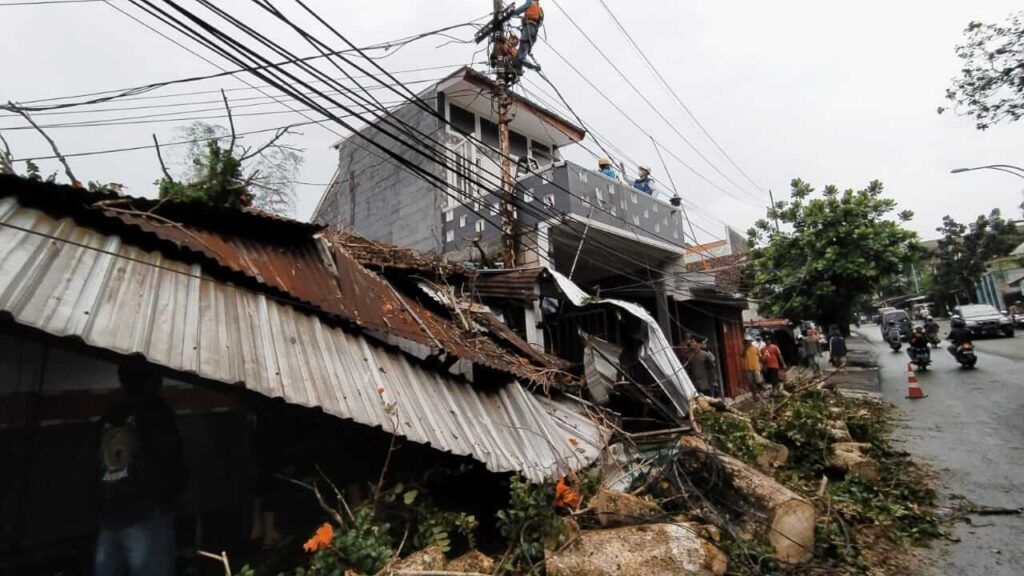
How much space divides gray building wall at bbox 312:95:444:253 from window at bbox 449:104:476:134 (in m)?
0.71

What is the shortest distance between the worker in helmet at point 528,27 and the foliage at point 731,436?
7.04 metres

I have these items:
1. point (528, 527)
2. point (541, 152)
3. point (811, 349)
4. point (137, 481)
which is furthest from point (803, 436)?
point (541, 152)

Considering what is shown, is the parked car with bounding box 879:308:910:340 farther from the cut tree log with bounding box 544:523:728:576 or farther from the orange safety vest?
the cut tree log with bounding box 544:523:728:576

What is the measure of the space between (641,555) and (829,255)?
15.5m

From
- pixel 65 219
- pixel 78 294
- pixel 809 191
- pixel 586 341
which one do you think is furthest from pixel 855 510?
pixel 809 191

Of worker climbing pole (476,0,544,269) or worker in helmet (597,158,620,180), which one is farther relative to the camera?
worker in helmet (597,158,620,180)

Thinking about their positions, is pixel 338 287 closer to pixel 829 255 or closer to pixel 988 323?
pixel 829 255

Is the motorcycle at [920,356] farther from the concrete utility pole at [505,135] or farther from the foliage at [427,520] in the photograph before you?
the foliage at [427,520]

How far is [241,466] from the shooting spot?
505 centimetres

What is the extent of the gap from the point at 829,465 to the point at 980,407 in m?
6.05

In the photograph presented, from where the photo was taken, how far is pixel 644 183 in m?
12.2

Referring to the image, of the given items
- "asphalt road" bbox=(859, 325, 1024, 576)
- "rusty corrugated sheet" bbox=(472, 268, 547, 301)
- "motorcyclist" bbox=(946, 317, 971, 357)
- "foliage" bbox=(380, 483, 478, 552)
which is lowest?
"asphalt road" bbox=(859, 325, 1024, 576)

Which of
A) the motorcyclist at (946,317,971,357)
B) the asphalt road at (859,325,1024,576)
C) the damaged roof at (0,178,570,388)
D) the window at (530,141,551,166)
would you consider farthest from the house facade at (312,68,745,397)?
the motorcyclist at (946,317,971,357)

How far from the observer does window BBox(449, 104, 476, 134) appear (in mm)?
14164
